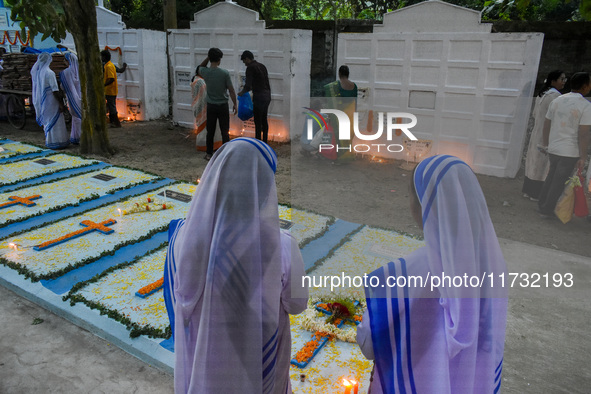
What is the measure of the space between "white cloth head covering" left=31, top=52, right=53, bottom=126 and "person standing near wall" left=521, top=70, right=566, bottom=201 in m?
8.44

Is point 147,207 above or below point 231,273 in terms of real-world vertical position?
below

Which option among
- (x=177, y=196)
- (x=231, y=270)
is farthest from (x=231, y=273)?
(x=177, y=196)

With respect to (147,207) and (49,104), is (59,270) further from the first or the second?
(49,104)

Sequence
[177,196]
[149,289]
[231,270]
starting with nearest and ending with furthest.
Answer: [231,270]
[149,289]
[177,196]

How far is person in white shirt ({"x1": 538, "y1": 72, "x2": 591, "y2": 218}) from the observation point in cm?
531

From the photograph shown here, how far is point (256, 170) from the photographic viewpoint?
6.14 feet

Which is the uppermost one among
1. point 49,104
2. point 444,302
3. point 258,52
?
point 258,52

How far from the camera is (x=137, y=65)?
36.2 ft

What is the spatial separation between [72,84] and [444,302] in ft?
30.5

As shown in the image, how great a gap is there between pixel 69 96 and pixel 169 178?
3541 mm

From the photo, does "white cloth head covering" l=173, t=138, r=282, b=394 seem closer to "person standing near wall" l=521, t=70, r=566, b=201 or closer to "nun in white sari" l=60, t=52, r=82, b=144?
"person standing near wall" l=521, t=70, r=566, b=201

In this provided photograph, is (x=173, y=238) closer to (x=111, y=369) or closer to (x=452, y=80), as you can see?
(x=111, y=369)

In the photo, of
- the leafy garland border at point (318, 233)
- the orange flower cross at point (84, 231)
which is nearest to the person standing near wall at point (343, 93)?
the leafy garland border at point (318, 233)

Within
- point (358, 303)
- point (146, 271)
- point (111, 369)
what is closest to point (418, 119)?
point (358, 303)
